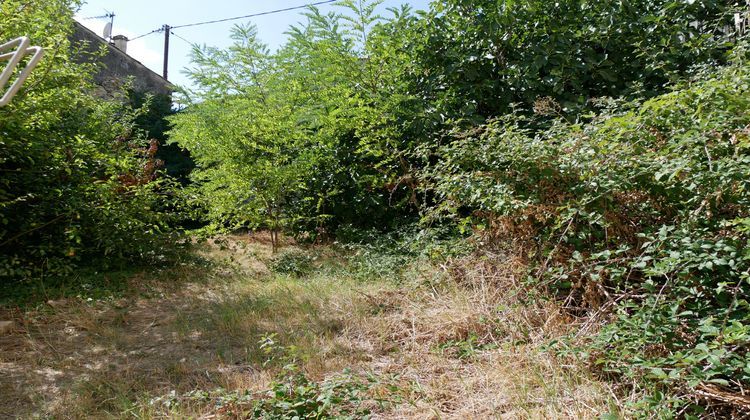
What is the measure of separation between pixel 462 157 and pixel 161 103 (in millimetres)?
9305

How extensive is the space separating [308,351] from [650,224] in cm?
220

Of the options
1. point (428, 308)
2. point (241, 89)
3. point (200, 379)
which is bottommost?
point (200, 379)

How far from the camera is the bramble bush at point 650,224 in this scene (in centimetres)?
191

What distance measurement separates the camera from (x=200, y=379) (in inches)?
105

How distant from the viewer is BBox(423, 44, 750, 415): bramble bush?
191 centimetres

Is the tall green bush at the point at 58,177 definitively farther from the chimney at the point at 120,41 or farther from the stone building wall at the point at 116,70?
the chimney at the point at 120,41

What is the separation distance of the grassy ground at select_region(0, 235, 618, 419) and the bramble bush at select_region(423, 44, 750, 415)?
271mm

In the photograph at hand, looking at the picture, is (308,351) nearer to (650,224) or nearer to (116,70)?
(650,224)

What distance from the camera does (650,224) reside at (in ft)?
8.88

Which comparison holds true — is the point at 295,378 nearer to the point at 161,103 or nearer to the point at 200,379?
the point at 200,379

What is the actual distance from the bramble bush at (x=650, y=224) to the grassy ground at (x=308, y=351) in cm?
27

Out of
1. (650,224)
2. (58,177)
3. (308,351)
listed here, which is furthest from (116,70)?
(650,224)

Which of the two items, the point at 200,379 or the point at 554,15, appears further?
the point at 554,15

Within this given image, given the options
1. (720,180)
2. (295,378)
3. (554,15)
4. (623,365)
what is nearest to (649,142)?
(720,180)
